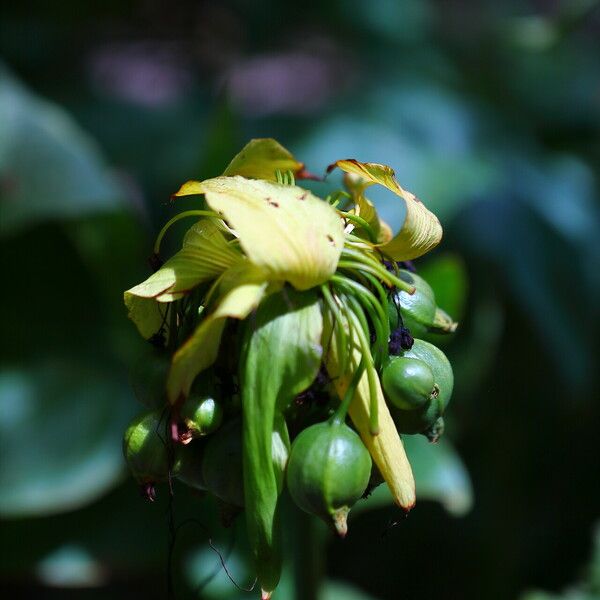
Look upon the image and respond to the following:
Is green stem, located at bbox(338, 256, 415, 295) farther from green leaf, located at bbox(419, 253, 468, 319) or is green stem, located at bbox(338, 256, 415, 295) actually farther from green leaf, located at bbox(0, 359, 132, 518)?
green leaf, located at bbox(0, 359, 132, 518)

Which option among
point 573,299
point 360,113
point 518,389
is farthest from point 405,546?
point 360,113

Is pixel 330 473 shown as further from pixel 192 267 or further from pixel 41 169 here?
pixel 41 169

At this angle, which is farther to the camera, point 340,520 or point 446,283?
point 446,283

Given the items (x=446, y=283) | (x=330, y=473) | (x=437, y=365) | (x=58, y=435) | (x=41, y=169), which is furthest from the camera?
(x=41, y=169)

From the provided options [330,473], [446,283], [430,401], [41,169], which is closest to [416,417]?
[430,401]

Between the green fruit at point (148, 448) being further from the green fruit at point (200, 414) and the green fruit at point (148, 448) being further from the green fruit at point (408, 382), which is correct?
the green fruit at point (408, 382)

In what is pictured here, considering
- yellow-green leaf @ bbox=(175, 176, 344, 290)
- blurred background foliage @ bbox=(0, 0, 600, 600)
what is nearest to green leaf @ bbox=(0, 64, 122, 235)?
blurred background foliage @ bbox=(0, 0, 600, 600)

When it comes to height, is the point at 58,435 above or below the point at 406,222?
below
